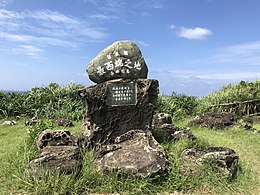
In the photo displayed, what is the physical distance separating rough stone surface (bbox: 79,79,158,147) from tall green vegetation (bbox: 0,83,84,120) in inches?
218

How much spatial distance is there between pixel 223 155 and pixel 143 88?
7.03ft

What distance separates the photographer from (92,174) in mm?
4984

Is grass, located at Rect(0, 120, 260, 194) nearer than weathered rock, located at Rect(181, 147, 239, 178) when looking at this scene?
Yes

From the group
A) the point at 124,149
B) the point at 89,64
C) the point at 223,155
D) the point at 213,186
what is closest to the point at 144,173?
the point at 124,149

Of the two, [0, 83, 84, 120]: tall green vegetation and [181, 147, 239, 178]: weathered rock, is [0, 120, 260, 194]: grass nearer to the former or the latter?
[181, 147, 239, 178]: weathered rock

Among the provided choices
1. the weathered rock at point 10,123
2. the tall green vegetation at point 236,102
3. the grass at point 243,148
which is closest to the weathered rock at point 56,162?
the grass at point 243,148

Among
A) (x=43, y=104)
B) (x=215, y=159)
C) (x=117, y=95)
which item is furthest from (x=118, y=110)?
(x=43, y=104)

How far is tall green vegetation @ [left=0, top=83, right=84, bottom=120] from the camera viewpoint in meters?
12.1

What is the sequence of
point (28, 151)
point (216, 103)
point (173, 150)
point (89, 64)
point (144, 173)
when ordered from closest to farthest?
point (144, 173), point (28, 151), point (173, 150), point (89, 64), point (216, 103)

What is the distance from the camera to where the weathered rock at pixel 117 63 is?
651 cm

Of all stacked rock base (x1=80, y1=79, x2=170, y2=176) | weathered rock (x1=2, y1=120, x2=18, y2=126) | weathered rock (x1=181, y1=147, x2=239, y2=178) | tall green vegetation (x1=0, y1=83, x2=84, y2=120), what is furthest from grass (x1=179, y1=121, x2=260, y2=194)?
weathered rock (x1=2, y1=120, x2=18, y2=126)

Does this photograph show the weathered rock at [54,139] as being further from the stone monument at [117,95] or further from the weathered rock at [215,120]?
the weathered rock at [215,120]

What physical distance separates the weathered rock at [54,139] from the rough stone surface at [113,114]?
0.48 meters

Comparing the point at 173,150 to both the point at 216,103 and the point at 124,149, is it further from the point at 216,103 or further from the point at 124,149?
the point at 216,103
